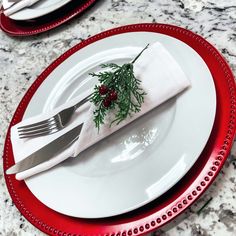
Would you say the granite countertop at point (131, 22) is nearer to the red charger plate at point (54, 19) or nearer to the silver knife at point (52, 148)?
the red charger plate at point (54, 19)

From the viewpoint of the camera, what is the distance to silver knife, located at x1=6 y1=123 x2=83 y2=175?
58 centimetres

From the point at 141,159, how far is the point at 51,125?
0.54 feet

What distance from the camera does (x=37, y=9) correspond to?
86 cm

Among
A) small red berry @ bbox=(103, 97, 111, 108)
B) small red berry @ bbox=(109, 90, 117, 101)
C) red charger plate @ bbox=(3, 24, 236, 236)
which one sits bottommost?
red charger plate @ bbox=(3, 24, 236, 236)

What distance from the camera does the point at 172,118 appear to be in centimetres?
57

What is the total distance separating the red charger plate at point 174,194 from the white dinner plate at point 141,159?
23 mm

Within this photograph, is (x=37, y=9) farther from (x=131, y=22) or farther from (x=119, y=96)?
(x=119, y=96)

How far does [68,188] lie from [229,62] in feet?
1.17

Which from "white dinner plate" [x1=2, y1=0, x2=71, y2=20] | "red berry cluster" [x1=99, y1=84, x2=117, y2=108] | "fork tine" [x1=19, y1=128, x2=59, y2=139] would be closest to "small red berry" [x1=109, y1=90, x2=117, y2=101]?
"red berry cluster" [x1=99, y1=84, x2=117, y2=108]

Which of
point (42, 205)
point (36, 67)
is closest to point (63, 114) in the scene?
point (42, 205)

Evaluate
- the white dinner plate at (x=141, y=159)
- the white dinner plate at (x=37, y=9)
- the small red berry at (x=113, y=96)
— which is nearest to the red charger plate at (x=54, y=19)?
the white dinner plate at (x=37, y=9)

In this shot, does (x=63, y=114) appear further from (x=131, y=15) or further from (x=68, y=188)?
(x=131, y=15)

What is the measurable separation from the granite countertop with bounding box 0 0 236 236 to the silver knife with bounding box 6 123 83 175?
12 cm

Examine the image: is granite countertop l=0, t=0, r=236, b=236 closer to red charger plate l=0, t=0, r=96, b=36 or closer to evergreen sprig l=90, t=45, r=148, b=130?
red charger plate l=0, t=0, r=96, b=36
